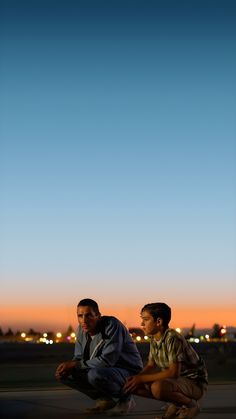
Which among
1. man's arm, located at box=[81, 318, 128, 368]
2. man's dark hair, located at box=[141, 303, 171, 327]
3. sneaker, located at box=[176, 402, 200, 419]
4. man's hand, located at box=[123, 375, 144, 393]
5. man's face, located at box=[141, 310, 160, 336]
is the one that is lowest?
sneaker, located at box=[176, 402, 200, 419]

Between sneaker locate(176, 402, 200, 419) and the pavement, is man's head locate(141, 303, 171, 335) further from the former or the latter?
the pavement

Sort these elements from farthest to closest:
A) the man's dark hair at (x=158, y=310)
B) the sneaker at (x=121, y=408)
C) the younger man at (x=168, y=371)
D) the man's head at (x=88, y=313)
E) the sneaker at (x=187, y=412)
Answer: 1. the sneaker at (x=121, y=408)
2. the man's head at (x=88, y=313)
3. the sneaker at (x=187, y=412)
4. the man's dark hair at (x=158, y=310)
5. the younger man at (x=168, y=371)

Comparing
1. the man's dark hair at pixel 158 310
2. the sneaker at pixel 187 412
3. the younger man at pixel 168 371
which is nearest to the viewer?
the younger man at pixel 168 371

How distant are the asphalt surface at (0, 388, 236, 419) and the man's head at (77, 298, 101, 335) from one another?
35.6 inches

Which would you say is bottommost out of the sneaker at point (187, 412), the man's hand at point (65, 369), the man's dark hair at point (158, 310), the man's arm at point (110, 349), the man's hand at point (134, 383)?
the sneaker at point (187, 412)

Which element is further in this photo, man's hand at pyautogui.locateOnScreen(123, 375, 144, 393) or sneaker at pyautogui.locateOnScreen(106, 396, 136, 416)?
sneaker at pyautogui.locateOnScreen(106, 396, 136, 416)

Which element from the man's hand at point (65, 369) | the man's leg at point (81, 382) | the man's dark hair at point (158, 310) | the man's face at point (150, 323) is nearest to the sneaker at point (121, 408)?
the man's leg at point (81, 382)

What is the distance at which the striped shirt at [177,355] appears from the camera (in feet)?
Result: 23.5

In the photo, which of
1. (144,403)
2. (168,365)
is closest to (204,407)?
(144,403)

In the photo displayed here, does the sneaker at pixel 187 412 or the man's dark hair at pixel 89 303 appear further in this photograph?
the man's dark hair at pixel 89 303

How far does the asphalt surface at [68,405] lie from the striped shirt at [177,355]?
31.6 inches

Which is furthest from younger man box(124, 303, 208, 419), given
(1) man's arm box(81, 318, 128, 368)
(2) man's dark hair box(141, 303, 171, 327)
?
(1) man's arm box(81, 318, 128, 368)

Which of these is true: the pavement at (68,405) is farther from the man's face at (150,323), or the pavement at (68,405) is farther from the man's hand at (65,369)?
the man's face at (150,323)

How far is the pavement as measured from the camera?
8180mm
